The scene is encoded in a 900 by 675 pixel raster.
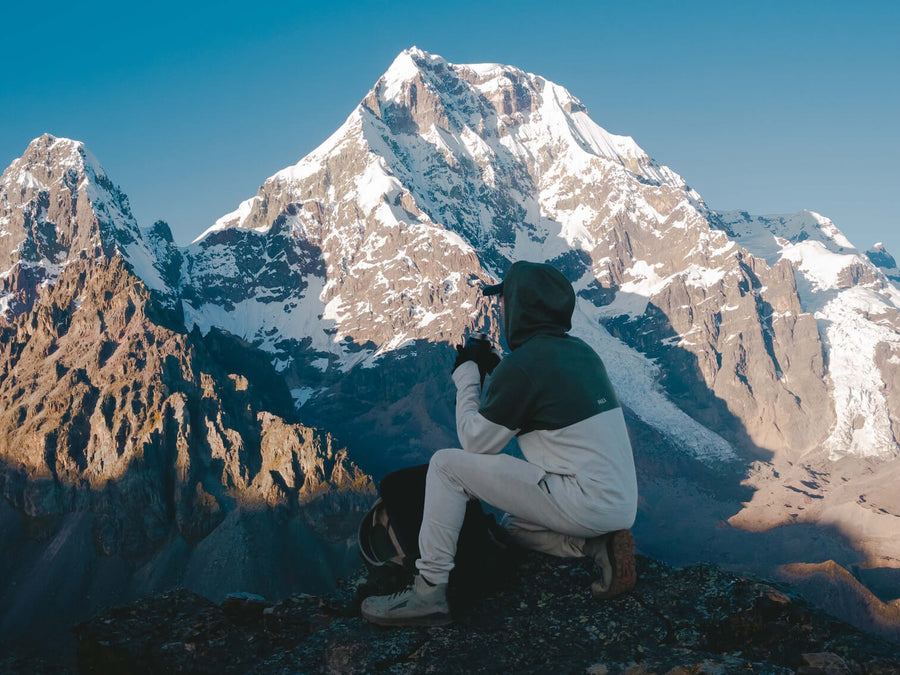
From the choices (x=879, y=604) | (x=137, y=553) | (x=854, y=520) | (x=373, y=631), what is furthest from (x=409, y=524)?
(x=854, y=520)

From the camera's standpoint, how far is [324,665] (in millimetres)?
5648

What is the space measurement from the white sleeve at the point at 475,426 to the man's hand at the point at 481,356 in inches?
4.8

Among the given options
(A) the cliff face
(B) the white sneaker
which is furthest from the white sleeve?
(A) the cliff face

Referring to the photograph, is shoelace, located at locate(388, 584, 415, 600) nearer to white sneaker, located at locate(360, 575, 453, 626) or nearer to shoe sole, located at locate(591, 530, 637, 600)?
white sneaker, located at locate(360, 575, 453, 626)

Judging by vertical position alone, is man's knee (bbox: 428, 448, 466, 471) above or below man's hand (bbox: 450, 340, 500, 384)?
below

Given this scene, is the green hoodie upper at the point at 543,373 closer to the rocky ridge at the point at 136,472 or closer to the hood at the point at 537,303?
the hood at the point at 537,303

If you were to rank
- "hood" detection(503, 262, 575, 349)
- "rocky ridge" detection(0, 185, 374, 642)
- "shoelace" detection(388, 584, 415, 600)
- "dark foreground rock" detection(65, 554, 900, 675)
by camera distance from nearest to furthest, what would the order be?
"dark foreground rock" detection(65, 554, 900, 675) < "shoelace" detection(388, 584, 415, 600) < "hood" detection(503, 262, 575, 349) < "rocky ridge" detection(0, 185, 374, 642)

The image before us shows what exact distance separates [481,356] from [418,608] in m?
2.38

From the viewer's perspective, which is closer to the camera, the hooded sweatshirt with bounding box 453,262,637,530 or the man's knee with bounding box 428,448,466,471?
the hooded sweatshirt with bounding box 453,262,637,530

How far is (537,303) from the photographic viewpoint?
6.27 meters

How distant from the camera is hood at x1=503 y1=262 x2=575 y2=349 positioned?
6254 millimetres

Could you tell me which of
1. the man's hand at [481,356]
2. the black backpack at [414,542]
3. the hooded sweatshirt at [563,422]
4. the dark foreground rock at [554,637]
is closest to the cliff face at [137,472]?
the dark foreground rock at [554,637]

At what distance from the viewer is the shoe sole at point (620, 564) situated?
5832 millimetres

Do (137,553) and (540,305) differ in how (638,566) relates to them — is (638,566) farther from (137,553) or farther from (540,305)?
(137,553)
